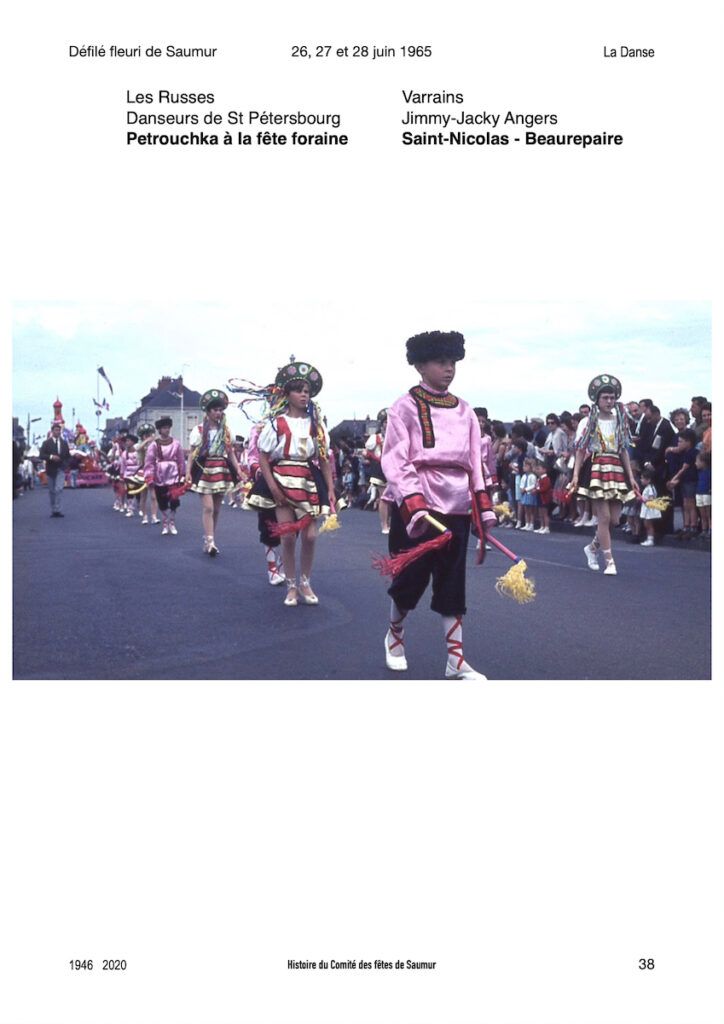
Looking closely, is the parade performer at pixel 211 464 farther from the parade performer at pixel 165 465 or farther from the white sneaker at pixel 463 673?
the white sneaker at pixel 463 673

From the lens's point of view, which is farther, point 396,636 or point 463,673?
point 396,636

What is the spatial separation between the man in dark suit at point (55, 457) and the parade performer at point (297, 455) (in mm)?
10229

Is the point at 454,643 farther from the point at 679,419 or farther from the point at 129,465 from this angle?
the point at 129,465

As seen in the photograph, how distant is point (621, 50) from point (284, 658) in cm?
333

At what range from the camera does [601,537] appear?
9.20m

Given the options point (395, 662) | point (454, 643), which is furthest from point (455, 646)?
point (395, 662)

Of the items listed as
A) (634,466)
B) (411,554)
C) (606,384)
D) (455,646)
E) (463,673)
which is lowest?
(463,673)

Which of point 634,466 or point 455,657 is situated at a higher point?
point 634,466

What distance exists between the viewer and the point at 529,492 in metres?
15.2

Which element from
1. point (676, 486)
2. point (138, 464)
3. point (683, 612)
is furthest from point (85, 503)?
point (683, 612)

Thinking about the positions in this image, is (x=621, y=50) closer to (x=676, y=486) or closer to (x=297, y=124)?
(x=297, y=124)

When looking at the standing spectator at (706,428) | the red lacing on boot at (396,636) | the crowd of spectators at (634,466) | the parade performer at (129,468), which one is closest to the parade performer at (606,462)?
the crowd of spectators at (634,466)

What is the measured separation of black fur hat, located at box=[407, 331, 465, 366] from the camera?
4.69m

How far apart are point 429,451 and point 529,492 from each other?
1071cm
